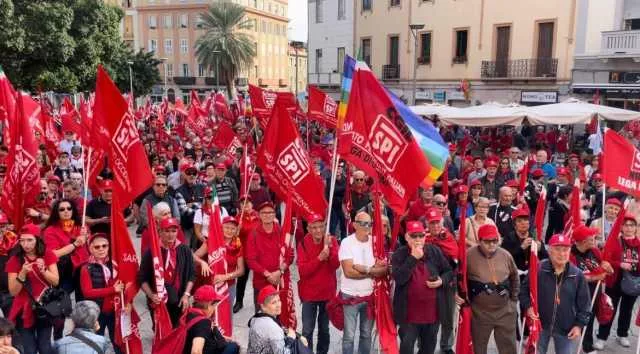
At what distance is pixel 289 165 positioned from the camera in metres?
6.21

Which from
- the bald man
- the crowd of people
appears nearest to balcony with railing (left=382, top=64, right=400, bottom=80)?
the crowd of people

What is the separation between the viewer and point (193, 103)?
19.3m

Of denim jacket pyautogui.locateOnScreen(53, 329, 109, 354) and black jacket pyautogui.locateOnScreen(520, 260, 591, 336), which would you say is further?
black jacket pyautogui.locateOnScreen(520, 260, 591, 336)

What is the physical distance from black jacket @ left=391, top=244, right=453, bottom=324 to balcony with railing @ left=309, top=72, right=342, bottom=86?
34696 millimetres

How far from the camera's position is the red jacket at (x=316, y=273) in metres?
5.48

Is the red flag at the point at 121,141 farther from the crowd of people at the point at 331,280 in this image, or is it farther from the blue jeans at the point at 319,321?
the blue jeans at the point at 319,321

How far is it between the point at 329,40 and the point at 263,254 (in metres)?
35.4

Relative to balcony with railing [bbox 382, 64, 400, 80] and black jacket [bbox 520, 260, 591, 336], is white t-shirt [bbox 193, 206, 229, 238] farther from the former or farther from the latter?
balcony with railing [bbox 382, 64, 400, 80]

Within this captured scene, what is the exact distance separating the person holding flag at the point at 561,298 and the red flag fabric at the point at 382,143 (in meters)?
1.31

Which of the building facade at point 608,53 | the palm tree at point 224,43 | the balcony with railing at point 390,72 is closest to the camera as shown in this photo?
the building facade at point 608,53

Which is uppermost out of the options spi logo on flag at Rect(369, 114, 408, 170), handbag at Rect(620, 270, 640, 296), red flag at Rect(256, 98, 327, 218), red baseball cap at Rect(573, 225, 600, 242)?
spi logo on flag at Rect(369, 114, 408, 170)

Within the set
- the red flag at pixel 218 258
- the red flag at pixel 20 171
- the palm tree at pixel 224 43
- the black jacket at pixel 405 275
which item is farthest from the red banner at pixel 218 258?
the palm tree at pixel 224 43

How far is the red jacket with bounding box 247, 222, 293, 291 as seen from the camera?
575 cm

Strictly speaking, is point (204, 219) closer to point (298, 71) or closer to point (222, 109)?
point (222, 109)
